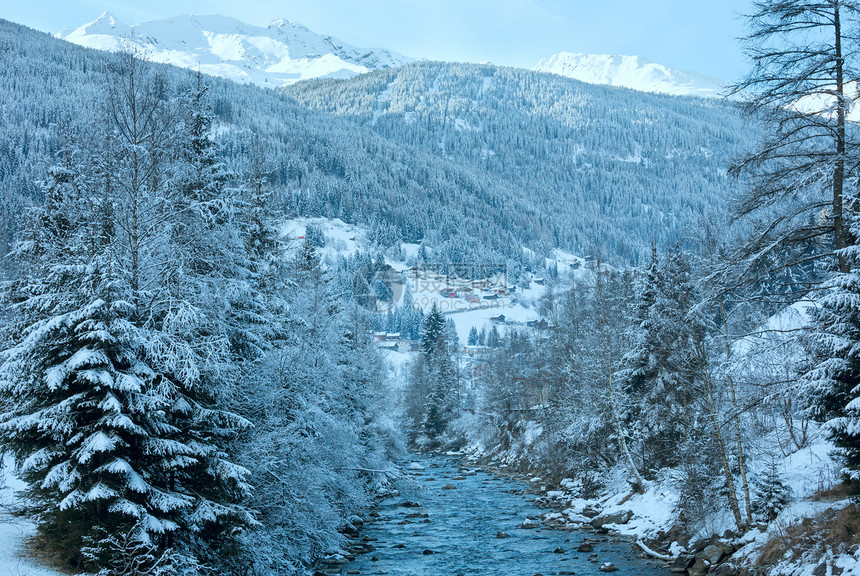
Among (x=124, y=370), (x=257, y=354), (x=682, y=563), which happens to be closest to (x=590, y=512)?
(x=682, y=563)

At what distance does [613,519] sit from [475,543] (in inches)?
265

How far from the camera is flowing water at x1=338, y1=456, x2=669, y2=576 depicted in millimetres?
20547

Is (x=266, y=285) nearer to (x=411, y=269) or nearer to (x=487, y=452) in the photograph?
(x=487, y=452)

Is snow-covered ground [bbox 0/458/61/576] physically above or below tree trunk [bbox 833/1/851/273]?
below

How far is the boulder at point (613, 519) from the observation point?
84.9 feet

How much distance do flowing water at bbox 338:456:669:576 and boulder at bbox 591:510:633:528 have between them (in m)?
0.90

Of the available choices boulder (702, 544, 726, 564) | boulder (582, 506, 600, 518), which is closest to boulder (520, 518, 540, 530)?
boulder (582, 506, 600, 518)

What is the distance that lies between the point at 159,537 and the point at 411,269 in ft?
620

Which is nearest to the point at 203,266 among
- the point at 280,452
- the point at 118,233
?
the point at 118,233

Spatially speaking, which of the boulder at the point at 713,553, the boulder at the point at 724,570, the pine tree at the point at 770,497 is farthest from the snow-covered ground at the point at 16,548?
the pine tree at the point at 770,497

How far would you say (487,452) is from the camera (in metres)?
59.6

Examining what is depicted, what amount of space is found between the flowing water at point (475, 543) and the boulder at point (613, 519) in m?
0.90

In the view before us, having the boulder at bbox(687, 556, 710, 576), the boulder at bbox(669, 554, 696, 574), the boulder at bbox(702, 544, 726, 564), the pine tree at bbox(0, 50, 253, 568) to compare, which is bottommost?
the boulder at bbox(669, 554, 696, 574)

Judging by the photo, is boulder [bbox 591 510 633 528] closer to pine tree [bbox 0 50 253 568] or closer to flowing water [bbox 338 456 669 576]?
flowing water [bbox 338 456 669 576]
